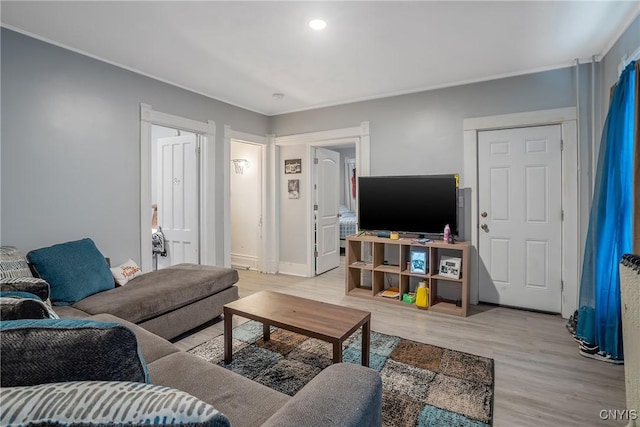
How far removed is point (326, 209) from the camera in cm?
535

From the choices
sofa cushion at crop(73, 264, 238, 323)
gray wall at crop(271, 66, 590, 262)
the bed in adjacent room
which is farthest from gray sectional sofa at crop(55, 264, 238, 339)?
the bed in adjacent room

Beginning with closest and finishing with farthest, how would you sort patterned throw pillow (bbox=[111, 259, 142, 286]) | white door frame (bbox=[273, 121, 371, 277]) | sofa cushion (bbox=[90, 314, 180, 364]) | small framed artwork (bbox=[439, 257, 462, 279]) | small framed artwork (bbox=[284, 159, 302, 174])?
1. sofa cushion (bbox=[90, 314, 180, 364])
2. patterned throw pillow (bbox=[111, 259, 142, 286])
3. small framed artwork (bbox=[439, 257, 462, 279])
4. white door frame (bbox=[273, 121, 371, 277])
5. small framed artwork (bbox=[284, 159, 302, 174])

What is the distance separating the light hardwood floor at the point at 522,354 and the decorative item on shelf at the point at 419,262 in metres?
0.45

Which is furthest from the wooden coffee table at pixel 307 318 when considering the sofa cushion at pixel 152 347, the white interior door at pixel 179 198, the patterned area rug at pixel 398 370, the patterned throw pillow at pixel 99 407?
the white interior door at pixel 179 198

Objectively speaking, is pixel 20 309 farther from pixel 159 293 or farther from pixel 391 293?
pixel 391 293

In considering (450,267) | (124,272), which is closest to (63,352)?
(124,272)

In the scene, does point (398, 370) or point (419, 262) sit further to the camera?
point (419, 262)

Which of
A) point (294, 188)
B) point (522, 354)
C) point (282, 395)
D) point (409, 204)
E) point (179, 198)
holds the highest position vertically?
point (294, 188)

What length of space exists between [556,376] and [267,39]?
338 cm

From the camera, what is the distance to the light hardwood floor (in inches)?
73.2

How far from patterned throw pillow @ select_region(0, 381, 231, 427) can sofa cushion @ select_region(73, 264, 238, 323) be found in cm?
Result: 193

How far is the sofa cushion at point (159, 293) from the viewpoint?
2.33 meters

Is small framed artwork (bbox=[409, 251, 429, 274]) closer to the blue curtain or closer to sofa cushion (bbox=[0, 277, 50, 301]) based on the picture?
the blue curtain

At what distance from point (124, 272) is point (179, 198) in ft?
5.11
